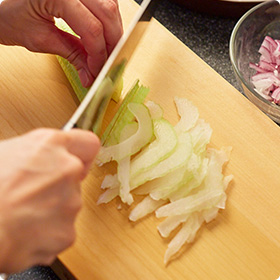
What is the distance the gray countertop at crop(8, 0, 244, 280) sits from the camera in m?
1.71

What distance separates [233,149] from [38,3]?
0.63 m

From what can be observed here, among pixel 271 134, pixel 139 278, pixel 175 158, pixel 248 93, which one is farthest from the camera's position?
pixel 248 93

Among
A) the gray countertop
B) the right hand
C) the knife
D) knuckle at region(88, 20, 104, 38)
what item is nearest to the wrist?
the right hand

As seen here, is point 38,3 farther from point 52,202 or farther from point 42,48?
point 52,202

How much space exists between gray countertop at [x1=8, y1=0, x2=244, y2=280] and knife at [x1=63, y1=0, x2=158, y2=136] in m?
0.42

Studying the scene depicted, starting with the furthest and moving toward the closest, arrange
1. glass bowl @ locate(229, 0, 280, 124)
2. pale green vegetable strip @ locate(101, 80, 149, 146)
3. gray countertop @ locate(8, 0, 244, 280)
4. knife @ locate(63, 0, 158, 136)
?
gray countertop @ locate(8, 0, 244, 280)
glass bowl @ locate(229, 0, 280, 124)
pale green vegetable strip @ locate(101, 80, 149, 146)
knife @ locate(63, 0, 158, 136)

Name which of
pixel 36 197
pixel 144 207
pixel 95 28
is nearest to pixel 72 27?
pixel 95 28

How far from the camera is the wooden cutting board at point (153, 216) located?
119cm

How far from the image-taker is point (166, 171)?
126 cm

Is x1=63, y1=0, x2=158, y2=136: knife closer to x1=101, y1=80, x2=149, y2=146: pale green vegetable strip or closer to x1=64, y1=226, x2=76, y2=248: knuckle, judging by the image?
x1=101, y1=80, x2=149, y2=146: pale green vegetable strip

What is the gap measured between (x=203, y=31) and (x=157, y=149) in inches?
25.6

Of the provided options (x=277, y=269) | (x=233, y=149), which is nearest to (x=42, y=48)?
(x=233, y=149)

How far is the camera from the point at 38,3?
4.20 ft

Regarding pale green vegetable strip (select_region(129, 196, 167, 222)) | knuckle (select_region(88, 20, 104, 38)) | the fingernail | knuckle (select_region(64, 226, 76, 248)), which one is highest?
knuckle (select_region(88, 20, 104, 38))
